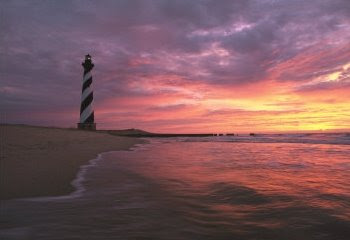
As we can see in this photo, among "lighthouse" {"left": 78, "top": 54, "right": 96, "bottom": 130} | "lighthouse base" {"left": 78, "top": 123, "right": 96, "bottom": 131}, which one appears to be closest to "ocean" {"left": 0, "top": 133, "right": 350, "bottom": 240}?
"lighthouse base" {"left": 78, "top": 123, "right": 96, "bottom": 131}

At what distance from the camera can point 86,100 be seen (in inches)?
1587

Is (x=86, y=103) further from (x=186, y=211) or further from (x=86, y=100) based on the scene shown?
(x=186, y=211)

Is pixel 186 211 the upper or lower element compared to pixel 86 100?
lower

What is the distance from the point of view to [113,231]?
3307 mm

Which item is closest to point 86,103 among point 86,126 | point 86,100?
point 86,100

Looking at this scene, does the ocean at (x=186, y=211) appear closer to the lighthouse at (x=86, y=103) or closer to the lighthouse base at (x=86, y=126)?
the lighthouse base at (x=86, y=126)

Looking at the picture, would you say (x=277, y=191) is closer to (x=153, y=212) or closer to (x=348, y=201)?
(x=348, y=201)

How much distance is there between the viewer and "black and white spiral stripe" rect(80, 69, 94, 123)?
4031 centimetres

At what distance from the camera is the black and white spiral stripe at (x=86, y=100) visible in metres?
40.3

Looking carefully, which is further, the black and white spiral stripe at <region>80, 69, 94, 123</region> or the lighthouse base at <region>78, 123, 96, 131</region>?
the black and white spiral stripe at <region>80, 69, 94, 123</region>

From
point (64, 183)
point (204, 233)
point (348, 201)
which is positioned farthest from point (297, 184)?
point (64, 183)

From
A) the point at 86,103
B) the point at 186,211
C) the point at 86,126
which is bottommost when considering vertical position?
the point at 186,211

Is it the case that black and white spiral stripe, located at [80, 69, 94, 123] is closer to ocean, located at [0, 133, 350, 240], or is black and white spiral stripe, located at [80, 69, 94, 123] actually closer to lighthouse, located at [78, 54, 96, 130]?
lighthouse, located at [78, 54, 96, 130]

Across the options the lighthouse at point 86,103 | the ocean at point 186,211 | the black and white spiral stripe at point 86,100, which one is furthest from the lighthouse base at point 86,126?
the ocean at point 186,211
